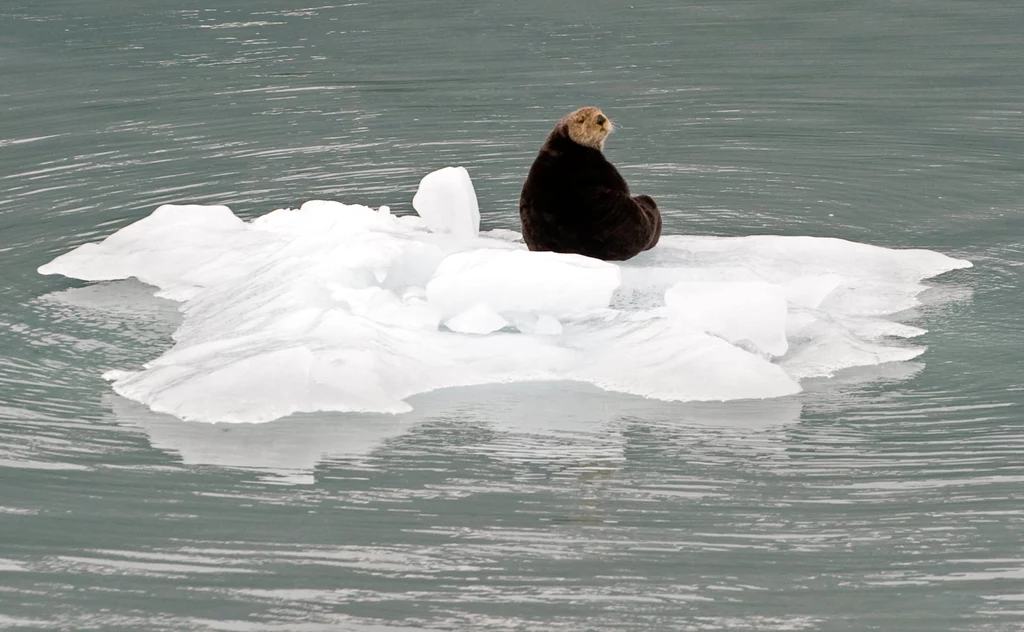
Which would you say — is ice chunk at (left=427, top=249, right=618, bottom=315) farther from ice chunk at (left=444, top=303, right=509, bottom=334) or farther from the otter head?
the otter head

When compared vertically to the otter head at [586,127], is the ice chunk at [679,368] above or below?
below

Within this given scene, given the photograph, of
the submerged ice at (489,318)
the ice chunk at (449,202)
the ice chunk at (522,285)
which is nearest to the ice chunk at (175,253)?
the submerged ice at (489,318)

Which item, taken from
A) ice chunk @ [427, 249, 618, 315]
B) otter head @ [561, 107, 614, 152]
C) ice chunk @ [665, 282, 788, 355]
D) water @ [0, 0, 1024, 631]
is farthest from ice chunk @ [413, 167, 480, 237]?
ice chunk @ [665, 282, 788, 355]

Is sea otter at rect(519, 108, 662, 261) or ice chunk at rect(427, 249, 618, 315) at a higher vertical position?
sea otter at rect(519, 108, 662, 261)

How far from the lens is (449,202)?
16.0ft

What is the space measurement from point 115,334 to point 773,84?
4007 millimetres

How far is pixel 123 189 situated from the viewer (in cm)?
595

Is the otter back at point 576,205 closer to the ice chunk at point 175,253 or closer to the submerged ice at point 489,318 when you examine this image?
the submerged ice at point 489,318

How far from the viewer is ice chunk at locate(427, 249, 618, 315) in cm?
392

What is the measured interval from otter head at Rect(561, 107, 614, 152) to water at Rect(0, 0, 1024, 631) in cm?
95

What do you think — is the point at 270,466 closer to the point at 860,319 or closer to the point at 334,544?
the point at 334,544

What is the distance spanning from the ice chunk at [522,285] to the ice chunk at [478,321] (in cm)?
3

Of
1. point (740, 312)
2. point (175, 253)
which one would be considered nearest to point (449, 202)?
point (175, 253)

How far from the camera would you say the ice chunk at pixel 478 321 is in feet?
12.6
